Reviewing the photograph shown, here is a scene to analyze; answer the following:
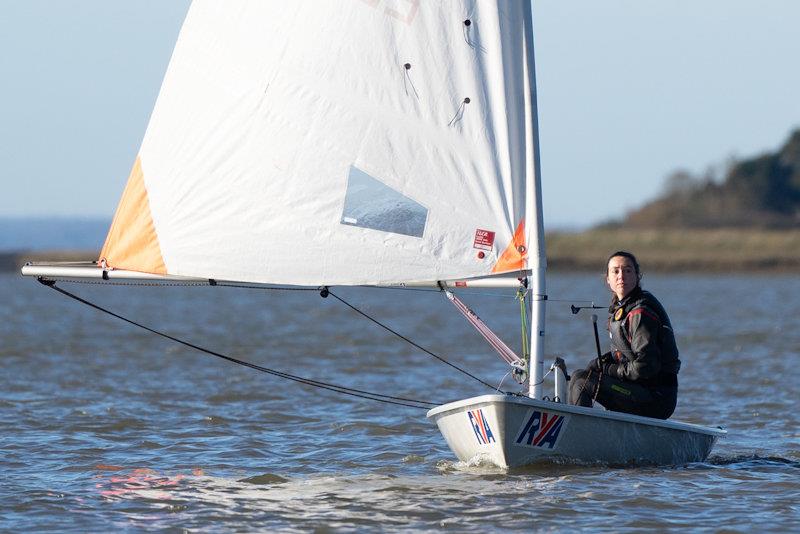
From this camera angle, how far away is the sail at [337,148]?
27.0 feet

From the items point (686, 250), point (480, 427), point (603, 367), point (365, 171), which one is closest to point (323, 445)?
point (480, 427)

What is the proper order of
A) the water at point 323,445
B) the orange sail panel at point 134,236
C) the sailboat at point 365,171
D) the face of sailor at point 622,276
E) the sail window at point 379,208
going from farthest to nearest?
the face of sailor at point 622,276, the orange sail panel at point 134,236, the sail window at point 379,208, the sailboat at point 365,171, the water at point 323,445

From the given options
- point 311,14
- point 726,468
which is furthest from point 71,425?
point 726,468

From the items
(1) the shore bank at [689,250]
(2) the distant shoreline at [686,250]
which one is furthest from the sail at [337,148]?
(1) the shore bank at [689,250]

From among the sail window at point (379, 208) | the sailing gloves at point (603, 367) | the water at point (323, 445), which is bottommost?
the water at point (323, 445)

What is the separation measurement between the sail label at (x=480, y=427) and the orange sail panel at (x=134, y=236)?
6.46ft

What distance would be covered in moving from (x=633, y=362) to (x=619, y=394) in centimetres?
21

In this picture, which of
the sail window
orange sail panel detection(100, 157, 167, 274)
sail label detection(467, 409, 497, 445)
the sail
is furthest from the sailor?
orange sail panel detection(100, 157, 167, 274)

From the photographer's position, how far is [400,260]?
8.31 metres

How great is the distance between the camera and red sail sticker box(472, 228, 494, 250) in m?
8.16

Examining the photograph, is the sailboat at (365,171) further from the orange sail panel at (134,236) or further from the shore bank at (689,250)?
the shore bank at (689,250)

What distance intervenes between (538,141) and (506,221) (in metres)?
0.50

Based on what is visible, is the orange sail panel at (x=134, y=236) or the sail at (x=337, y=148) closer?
the sail at (x=337, y=148)

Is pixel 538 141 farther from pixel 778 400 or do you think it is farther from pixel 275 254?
pixel 778 400
